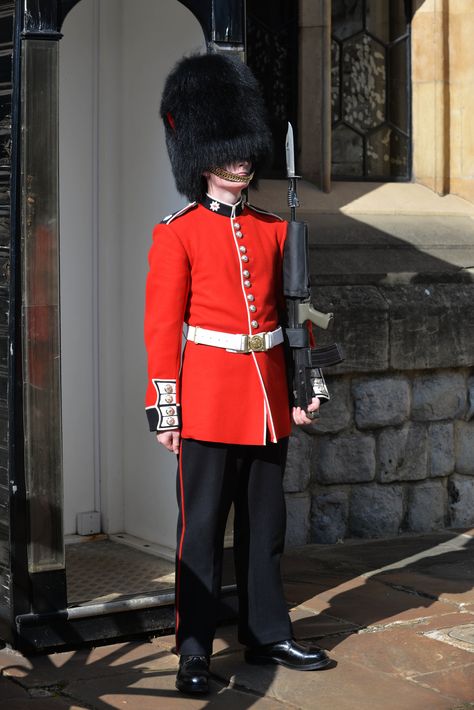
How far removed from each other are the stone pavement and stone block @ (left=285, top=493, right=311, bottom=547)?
0.54 m

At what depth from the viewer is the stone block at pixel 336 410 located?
17.3 feet

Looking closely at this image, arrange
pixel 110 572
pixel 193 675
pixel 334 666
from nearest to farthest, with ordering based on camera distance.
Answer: pixel 193 675, pixel 334 666, pixel 110 572

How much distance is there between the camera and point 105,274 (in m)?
4.67

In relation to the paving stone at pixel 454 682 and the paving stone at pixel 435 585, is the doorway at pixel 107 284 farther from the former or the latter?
the paving stone at pixel 454 682

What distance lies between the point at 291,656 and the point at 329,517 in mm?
1719

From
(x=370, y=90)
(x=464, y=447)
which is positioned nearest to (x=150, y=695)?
(x=464, y=447)

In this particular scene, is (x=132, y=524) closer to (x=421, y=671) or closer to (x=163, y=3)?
(x=421, y=671)

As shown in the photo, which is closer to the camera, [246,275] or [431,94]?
[246,275]

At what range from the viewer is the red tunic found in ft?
11.4

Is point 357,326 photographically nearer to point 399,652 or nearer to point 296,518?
point 296,518

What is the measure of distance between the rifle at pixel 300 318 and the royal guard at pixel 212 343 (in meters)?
0.04

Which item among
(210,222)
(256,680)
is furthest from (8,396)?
(256,680)

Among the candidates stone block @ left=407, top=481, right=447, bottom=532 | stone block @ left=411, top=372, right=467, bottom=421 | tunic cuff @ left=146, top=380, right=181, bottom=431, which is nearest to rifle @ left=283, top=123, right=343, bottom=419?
tunic cuff @ left=146, top=380, right=181, bottom=431

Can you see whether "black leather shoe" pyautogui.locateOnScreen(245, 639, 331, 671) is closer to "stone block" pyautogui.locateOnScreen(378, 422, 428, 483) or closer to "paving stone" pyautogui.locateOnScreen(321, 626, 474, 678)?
"paving stone" pyautogui.locateOnScreen(321, 626, 474, 678)
